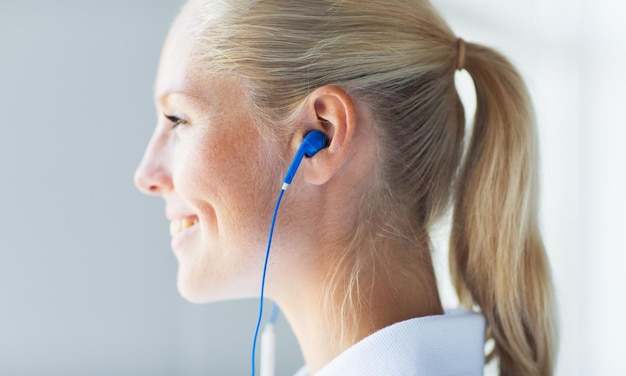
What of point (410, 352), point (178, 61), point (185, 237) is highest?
point (178, 61)

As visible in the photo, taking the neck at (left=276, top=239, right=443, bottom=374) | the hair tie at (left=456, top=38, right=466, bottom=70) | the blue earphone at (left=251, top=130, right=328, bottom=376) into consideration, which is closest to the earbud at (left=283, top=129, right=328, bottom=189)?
the blue earphone at (left=251, top=130, right=328, bottom=376)

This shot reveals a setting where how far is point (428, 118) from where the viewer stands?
1.15m

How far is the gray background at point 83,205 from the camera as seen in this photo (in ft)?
4.75

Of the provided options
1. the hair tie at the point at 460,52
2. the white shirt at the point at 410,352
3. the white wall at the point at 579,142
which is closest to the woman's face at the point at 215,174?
the white shirt at the point at 410,352

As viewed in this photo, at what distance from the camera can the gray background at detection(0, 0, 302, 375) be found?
145cm

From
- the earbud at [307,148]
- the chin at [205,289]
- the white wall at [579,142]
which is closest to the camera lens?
the earbud at [307,148]

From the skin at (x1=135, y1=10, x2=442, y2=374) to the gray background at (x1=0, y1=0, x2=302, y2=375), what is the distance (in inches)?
17.3

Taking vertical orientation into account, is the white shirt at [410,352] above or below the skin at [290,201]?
below

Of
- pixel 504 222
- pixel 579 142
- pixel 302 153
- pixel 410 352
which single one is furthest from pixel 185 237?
pixel 579 142

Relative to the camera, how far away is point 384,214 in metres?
1.12

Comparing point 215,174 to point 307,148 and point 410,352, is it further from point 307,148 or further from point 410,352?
point 410,352

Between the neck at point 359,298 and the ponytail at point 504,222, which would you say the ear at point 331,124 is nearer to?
the neck at point 359,298

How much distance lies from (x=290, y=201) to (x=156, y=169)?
0.79 ft

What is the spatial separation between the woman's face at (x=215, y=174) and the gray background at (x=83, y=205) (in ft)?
1.30
